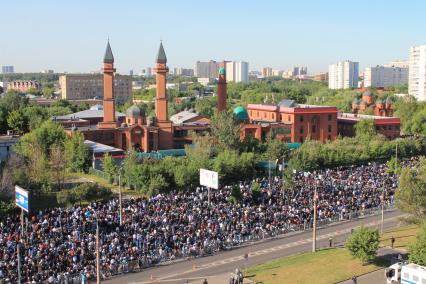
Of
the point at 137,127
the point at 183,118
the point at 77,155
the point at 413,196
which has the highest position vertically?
the point at 183,118

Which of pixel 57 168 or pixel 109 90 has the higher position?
pixel 109 90

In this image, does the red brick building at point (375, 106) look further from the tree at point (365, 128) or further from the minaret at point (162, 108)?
the minaret at point (162, 108)

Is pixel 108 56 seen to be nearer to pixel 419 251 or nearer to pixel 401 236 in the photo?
pixel 401 236

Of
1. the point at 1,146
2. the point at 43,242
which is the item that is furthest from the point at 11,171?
the point at 1,146

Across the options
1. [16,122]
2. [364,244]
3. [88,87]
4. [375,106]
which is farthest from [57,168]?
[88,87]

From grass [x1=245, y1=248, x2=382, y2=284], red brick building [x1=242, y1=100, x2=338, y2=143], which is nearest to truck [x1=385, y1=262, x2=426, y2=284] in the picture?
grass [x1=245, y1=248, x2=382, y2=284]

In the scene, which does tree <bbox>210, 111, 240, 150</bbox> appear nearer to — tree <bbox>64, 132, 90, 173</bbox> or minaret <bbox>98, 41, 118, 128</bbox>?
tree <bbox>64, 132, 90, 173</bbox>
